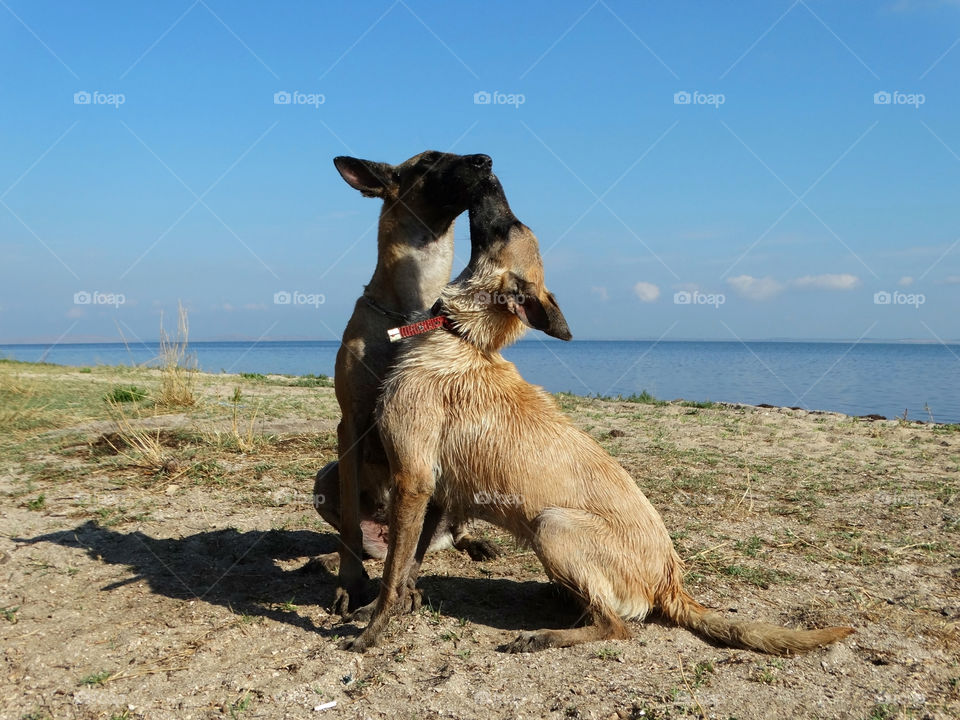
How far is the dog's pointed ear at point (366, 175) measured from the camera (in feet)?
14.1

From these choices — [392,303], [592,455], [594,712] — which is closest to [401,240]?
[392,303]

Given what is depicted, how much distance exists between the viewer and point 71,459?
21.8ft

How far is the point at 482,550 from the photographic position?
4871 millimetres

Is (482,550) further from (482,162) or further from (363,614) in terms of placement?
(482,162)

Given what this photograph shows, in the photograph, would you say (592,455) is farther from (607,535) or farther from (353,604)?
(353,604)

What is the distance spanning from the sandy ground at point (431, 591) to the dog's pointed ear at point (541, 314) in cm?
152

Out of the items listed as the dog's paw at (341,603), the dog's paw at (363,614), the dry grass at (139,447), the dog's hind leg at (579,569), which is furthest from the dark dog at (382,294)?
the dry grass at (139,447)

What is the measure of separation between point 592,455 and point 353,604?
5.20 ft

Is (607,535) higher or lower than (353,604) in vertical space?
higher

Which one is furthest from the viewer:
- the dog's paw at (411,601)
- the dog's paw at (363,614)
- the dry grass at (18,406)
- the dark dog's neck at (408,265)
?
the dry grass at (18,406)

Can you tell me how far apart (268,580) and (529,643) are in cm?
188

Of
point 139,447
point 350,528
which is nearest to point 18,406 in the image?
point 139,447

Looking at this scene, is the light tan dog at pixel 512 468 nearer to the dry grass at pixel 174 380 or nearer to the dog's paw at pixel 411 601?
the dog's paw at pixel 411 601

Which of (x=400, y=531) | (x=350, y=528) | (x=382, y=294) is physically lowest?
(x=350, y=528)
